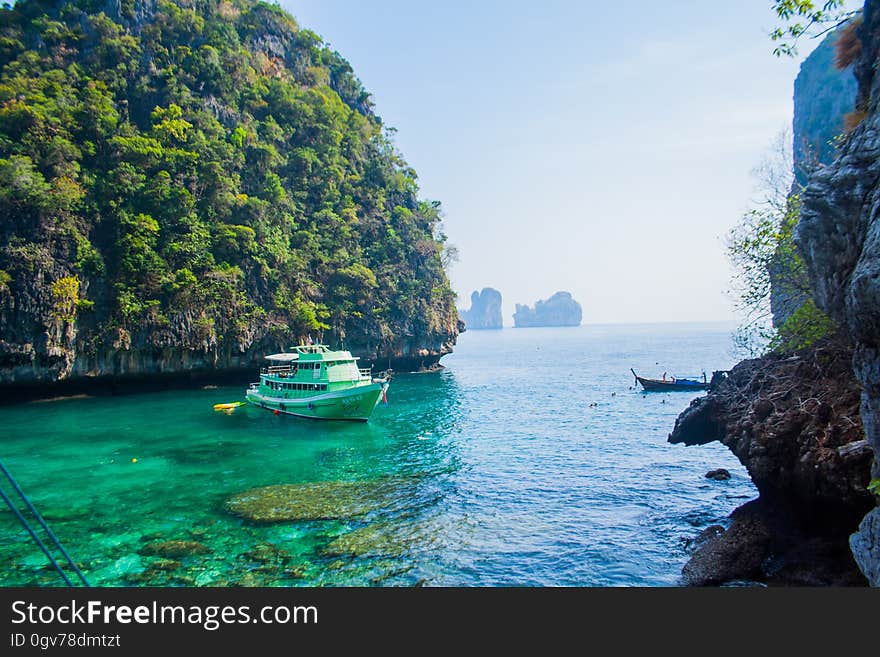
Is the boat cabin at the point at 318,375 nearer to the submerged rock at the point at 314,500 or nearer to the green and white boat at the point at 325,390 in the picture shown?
the green and white boat at the point at 325,390

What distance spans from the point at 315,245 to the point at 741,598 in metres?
49.3

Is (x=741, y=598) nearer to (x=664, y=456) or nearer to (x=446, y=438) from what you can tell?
(x=664, y=456)

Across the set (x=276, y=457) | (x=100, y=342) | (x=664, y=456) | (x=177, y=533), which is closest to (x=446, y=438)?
(x=276, y=457)

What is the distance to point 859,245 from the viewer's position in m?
8.12

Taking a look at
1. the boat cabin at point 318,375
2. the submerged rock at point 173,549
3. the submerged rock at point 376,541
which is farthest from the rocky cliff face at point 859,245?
the boat cabin at point 318,375

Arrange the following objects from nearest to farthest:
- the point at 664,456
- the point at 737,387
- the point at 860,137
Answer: the point at 860,137, the point at 737,387, the point at 664,456

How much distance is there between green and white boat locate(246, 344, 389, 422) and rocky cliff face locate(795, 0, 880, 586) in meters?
23.4

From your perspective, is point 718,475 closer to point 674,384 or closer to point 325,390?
point 325,390

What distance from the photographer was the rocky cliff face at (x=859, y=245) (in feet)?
24.5

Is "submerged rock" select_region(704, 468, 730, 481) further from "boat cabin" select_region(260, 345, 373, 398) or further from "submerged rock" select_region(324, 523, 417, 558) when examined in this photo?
"boat cabin" select_region(260, 345, 373, 398)

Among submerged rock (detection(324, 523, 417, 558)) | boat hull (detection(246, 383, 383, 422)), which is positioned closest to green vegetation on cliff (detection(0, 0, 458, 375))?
boat hull (detection(246, 383, 383, 422))

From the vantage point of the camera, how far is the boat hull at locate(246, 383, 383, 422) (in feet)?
96.8

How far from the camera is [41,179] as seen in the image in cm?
3675

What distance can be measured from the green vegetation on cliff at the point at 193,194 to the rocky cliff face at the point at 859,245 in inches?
1581
